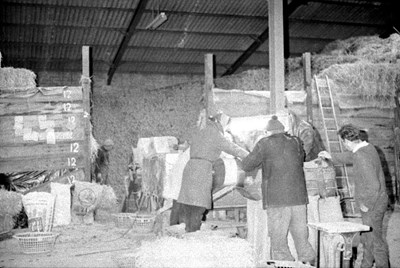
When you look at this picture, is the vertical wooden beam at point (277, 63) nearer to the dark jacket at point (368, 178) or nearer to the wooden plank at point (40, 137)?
the dark jacket at point (368, 178)

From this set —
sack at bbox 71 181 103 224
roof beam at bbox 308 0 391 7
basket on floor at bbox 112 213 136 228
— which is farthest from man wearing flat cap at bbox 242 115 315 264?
roof beam at bbox 308 0 391 7

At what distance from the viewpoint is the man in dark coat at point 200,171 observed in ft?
20.0

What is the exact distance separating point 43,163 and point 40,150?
0.31 metres

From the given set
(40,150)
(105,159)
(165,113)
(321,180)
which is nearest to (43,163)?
(40,150)

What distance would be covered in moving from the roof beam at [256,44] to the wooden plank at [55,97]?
6626mm

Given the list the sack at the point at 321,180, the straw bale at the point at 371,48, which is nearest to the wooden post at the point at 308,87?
the straw bale at the point at 371,48

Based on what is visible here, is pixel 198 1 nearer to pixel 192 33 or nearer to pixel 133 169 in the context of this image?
pixel 192 33

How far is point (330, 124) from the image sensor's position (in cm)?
1029

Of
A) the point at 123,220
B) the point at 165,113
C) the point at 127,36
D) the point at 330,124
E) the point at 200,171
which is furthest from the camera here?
the point at 165,113

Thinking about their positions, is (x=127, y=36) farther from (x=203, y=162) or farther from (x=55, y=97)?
(x=203, y=162)

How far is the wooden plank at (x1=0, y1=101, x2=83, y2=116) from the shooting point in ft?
31.5

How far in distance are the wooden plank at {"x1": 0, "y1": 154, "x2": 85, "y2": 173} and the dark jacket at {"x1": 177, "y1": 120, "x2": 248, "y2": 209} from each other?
4.50 meters

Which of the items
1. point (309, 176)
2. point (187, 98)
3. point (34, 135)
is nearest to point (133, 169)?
point (34, 135)

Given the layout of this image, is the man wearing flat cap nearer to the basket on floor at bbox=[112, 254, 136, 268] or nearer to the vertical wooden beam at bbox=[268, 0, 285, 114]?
the basket on floor at bbox=[112, 254, 136, 268]
